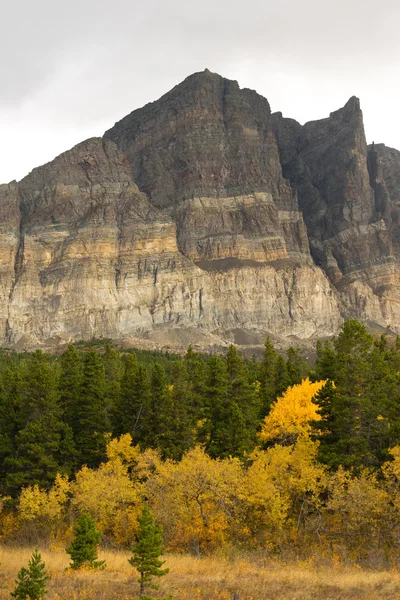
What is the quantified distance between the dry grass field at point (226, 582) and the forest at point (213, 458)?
4134 millimetres

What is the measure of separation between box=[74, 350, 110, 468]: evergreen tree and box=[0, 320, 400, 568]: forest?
12 centimetres

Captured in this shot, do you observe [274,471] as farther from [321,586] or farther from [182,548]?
[321,586]

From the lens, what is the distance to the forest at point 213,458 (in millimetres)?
35438

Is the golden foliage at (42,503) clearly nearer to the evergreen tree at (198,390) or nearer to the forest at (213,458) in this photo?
the forest at (213,458)

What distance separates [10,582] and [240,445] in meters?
20.8

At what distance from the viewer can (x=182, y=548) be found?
1430 inches

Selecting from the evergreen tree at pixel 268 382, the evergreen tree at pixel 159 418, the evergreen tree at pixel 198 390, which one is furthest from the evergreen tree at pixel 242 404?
the evergreen tree at pixel 159 418

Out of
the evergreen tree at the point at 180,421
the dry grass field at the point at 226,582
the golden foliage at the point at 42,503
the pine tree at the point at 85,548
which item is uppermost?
the evergreen tree at the point at 180,421

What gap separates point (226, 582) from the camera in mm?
27062

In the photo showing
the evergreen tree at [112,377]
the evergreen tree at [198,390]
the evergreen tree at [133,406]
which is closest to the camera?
the evergreen tree at [198,390]

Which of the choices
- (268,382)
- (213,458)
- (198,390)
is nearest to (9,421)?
(198,390)

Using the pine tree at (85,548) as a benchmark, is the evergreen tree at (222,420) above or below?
above

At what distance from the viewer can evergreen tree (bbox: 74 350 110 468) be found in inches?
1945

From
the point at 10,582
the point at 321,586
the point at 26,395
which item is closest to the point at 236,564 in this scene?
the point at 321,586
